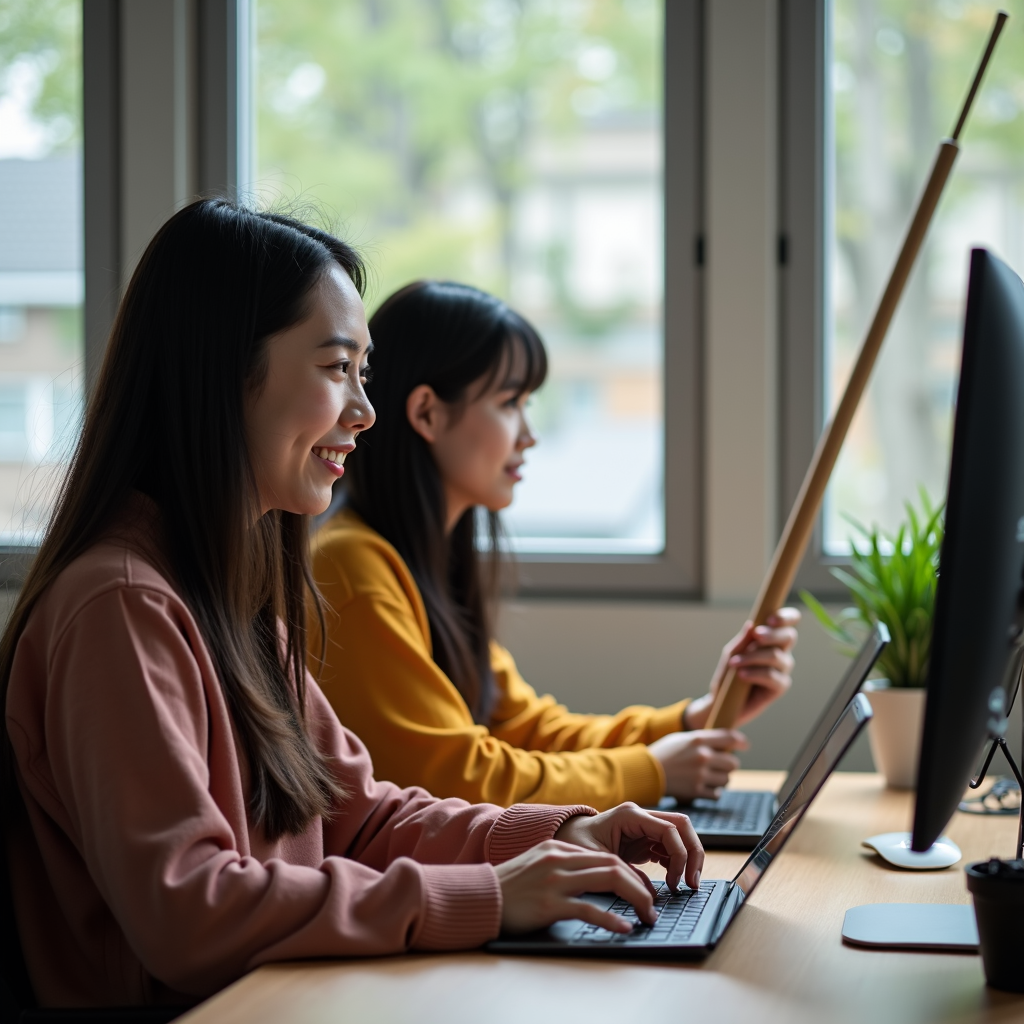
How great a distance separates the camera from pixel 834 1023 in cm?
82

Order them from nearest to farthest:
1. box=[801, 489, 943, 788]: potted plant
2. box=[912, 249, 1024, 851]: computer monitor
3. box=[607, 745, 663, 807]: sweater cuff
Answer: box=[912, 249, 1024, 851]: computer monitor < box=[607, 745, 663, 807]: sweater cuff < box=[801, 489, 943, 788]: potted plant

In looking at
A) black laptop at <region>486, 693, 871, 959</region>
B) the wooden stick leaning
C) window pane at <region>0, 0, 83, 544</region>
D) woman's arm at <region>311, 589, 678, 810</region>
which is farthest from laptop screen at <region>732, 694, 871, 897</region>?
window pane at <region>0, 0, 83, 544</region>

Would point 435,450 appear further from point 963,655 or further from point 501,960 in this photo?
point 963,655

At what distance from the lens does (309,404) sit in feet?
3.75

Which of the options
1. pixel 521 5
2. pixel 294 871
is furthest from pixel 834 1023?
pixel 521 5

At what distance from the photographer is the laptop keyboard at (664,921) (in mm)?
944

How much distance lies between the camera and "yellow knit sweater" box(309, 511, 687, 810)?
4.67ft

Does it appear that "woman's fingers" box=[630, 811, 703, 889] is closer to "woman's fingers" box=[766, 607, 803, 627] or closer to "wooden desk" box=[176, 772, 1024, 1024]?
"wooden desk" box=[176, 772, 1024, 1024]

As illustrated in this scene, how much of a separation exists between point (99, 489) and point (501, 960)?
51 cm

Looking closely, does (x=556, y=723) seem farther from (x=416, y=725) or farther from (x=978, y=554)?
(x=978, y=554)

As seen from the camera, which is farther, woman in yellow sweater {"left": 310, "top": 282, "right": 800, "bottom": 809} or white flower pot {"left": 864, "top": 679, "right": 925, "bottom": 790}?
white flower pot {"left": 864, "top": 679, "right": 925, "bottom": 790}

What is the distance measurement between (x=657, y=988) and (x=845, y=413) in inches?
32.3

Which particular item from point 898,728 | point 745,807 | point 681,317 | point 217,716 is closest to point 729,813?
point 745,807

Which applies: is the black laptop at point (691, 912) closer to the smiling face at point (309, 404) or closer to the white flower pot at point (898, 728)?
the smiling face at point (309, 404)
